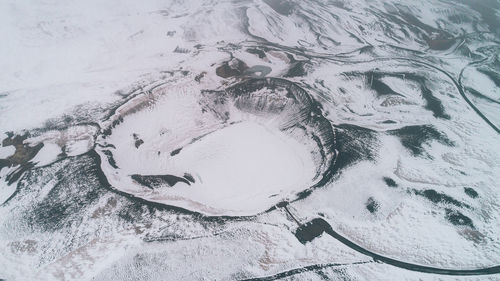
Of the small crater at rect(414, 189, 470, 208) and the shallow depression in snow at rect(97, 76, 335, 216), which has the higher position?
the small crater at rect(414, 189, 470, 208)

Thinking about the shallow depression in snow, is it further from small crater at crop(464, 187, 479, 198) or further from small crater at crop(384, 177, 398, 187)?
small crater at crop(464, 187, 479, 198)

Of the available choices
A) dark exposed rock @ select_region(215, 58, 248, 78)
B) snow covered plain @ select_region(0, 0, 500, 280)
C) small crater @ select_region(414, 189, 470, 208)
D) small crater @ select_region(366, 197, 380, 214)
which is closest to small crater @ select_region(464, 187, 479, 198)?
snow covered plain @ select_region(0, 0, 500, 280)

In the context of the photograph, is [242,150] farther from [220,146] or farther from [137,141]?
[137,141]

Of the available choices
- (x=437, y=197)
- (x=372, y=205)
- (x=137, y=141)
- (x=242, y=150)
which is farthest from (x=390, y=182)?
(x=137, y=141)

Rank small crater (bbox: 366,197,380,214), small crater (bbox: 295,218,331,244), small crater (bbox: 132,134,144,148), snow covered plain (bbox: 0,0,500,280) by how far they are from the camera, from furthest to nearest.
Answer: small crater (bbox: 132,134,144,148)
small crater (bbox: 366,197,380,214)
small crater (bbox: 295,218,331,244)
snow covered plain (bbox: 0,0,500,280)

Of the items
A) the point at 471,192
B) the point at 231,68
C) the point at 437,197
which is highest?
the point at 231,68

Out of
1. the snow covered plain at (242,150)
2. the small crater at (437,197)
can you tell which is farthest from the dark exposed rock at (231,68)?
the small crater at (437,197)

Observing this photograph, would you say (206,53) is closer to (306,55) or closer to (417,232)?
(306,55)

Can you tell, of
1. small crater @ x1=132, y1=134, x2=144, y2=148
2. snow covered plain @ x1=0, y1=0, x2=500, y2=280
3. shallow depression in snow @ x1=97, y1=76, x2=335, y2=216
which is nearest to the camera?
snow covered plain @ x1=0, y1=0, x2=500, y2=280
